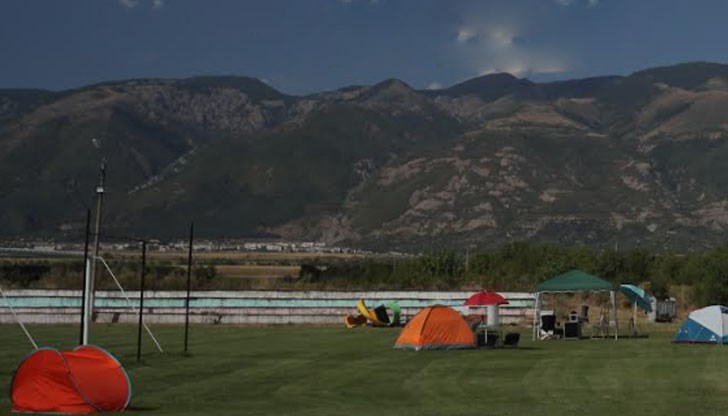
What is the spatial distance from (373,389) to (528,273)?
53722 millimetres

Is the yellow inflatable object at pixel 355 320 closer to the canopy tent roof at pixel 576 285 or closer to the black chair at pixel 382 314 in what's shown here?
the black chair at pixel 382 314

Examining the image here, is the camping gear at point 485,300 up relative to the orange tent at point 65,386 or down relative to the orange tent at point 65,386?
up

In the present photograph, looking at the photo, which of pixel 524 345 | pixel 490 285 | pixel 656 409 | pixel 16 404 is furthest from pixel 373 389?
pixel 490 285

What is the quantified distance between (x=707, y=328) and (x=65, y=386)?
82.8 ft

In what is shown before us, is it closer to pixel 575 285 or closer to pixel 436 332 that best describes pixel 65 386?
pixel 436 332

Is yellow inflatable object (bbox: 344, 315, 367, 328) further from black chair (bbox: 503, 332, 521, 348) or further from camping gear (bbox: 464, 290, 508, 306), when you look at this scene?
black chair (bbox: 503, 332, 521, 348)

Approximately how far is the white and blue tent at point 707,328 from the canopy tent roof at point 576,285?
372 cm

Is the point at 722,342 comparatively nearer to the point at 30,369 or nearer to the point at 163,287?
the point at 30,369

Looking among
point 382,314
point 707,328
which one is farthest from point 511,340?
point 382,314

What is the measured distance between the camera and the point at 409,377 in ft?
94.4

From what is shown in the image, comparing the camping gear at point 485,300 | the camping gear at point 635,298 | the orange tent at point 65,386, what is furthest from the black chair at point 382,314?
the orange tent at point 65,386

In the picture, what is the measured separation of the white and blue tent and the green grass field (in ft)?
2.69

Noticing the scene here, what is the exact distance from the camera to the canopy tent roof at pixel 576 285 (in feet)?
145

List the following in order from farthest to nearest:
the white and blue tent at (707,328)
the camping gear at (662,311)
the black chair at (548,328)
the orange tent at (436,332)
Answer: the camping gear at (662,311), the black chair at (548,328), the white and blue tent at (707,328), the orange tent at (436,332)
